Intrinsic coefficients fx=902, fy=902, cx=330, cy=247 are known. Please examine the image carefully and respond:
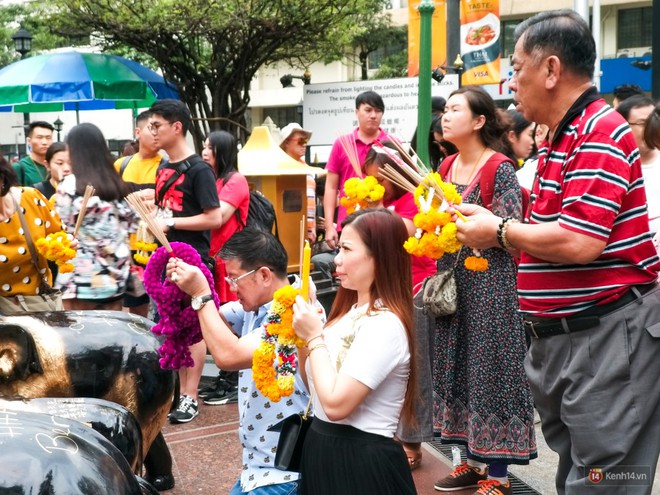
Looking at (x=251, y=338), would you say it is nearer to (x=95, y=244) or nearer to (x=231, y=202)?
(x=95, y=244)

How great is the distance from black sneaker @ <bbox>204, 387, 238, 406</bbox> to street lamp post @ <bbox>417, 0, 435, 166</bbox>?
2297 mm

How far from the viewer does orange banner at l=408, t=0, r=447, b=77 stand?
1197 centimetres

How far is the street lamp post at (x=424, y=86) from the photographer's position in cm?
723

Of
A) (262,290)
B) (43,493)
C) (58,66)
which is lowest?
(43,493)

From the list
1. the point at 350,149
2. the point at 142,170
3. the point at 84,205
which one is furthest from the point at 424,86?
the point at 84,205

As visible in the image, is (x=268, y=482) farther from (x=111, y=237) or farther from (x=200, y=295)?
(x=111, y=237)

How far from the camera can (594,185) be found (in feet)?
9.41

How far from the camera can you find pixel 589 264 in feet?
9.87

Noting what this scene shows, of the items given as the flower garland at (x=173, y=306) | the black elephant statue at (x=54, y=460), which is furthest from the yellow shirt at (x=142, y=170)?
the black elephant statue at (x=54, y=460)

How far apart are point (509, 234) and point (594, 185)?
0.33 m

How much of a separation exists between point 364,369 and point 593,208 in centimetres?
88

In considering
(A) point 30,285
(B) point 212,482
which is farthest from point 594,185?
(A) point 30,285

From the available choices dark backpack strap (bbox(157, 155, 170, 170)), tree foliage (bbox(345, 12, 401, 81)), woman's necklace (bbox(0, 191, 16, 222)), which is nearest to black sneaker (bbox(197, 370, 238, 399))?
dark backpack strap (bbox(157, 155, 170, 170))

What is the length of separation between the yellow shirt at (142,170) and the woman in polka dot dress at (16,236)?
93.9 inches
